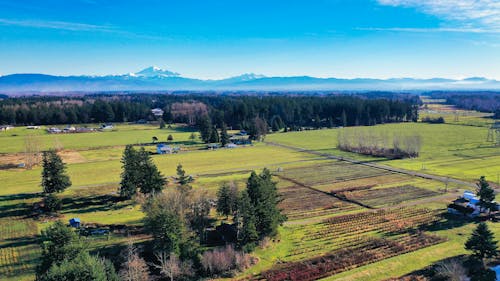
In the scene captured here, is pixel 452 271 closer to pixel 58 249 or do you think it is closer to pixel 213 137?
pixel 58 249

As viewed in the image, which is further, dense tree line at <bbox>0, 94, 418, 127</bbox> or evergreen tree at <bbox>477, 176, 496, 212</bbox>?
dense tree line at <bbox>0, 94, 418, 127</bbox>

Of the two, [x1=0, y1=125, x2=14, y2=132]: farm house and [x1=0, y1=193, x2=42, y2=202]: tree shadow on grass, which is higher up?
[x1=0, y1=125, x2=14, y2=132]: farm house

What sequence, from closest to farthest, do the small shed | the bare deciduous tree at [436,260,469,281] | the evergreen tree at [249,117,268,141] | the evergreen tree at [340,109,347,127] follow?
1. the bare deciduous tree at [436,260,469,281]
2. the small shed
3. the evergreen tree at [249,117,268,141]
4. the evergreen tree at [340,109,347,127]

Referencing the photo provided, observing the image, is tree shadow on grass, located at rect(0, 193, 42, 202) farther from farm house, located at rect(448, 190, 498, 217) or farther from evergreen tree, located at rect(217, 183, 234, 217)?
farm house, located at rect(448, 190, 498, 217)

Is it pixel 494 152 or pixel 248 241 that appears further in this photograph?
pixel 494 152

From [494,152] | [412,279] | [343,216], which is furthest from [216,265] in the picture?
[494,152]

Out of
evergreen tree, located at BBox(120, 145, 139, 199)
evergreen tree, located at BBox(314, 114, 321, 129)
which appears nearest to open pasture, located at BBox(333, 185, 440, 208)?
evergreen tree, located at BBox(120, 145, 139, 199)

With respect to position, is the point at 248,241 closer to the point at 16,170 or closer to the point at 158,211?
the point at 158,211
